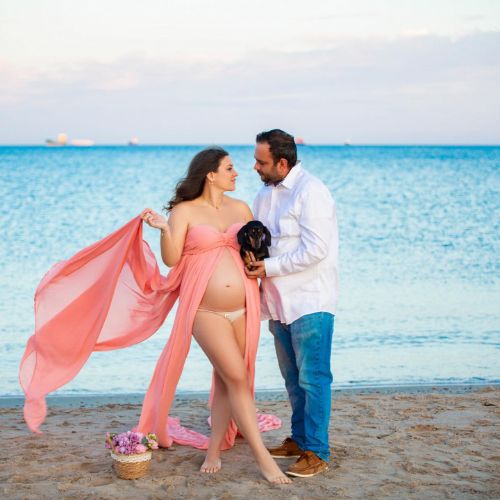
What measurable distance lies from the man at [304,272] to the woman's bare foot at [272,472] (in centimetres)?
10

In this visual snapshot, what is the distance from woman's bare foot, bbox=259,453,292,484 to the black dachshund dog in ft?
4.16

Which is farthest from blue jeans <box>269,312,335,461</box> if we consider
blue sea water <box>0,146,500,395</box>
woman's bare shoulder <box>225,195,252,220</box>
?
blue sea water <box>0,146,500,395</box>

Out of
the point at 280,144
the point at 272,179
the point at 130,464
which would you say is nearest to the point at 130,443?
the point at 130,464

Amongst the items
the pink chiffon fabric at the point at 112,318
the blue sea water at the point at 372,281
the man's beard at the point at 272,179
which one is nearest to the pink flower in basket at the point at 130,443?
the pink chiffon fabric at the point at 112,318

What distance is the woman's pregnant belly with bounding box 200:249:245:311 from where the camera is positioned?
18.4 ft

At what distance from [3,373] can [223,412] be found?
4.23 m

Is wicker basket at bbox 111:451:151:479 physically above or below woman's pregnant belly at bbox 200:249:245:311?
below

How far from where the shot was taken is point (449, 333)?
36.0ft

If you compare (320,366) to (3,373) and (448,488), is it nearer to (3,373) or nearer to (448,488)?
(448,488)

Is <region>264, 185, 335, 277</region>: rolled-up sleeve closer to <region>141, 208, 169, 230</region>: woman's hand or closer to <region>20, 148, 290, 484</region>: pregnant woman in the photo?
<region>20, 148, 290, 484</region>: pregnant woman

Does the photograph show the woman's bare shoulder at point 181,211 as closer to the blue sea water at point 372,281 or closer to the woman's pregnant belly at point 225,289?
the woman's pregnant belly at point 225,289

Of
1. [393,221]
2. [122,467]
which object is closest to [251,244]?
[122,467]

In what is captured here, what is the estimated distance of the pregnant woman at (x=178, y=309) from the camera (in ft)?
18.4

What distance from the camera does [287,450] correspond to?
593cm
